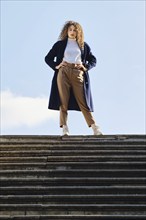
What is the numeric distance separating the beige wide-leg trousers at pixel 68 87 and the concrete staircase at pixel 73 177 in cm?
78

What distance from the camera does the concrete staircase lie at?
532 cm

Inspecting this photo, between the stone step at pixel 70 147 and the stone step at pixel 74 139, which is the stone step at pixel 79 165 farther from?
the stone step at pixel 74 139

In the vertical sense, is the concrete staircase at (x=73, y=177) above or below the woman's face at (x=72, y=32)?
below

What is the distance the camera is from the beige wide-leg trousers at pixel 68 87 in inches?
305

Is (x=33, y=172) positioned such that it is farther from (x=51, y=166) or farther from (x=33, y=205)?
(x=33, y=205)

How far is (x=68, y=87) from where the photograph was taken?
7.81 meters

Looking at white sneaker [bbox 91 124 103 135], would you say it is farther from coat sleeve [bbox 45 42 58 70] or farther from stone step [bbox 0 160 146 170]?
stone step [bbox 0 160 146 170]

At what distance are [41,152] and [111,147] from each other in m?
0.81

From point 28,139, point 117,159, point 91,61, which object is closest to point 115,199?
point 117,159

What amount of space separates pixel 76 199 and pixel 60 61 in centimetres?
291

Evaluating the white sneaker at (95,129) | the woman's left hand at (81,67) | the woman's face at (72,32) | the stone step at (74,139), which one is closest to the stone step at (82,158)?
the stone step at (74,139)

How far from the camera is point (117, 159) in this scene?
632 cm

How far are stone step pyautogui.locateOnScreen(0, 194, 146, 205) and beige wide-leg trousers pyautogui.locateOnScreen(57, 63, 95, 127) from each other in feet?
7.59

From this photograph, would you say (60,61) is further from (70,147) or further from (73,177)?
(73,177)
